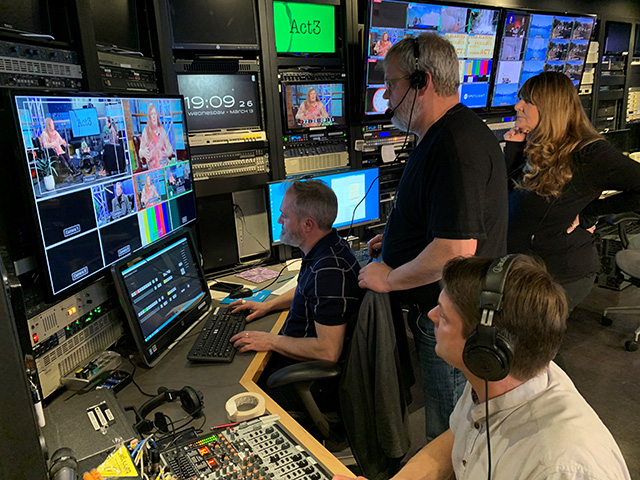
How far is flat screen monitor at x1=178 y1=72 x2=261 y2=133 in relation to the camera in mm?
2203

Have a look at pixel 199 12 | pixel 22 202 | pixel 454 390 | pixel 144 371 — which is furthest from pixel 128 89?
pixel 454 390

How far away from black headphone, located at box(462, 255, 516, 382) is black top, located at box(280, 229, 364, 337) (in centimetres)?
81

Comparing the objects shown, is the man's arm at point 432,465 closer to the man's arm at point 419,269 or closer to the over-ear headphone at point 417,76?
the man's arm at point 419,269

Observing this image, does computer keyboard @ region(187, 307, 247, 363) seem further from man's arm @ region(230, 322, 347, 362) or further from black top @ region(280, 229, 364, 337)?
black top @ region(280, 229, 364, 337)

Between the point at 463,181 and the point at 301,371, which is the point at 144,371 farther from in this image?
the point at 463,181

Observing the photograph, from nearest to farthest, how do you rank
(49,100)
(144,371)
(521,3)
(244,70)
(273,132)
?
(49,100) → (144,371) → (244,70) → (273,132) → (521,3)

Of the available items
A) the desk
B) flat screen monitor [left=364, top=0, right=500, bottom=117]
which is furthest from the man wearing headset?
flat screen monitor [left=364, top=0, right=500, bottom=117]

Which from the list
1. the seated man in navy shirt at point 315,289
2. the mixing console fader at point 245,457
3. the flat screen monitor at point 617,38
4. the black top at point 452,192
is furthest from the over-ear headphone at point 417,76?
the flat screen monitor at point 617,38

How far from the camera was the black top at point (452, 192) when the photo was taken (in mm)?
1441

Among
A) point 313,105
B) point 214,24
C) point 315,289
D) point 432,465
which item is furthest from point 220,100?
point 432,465

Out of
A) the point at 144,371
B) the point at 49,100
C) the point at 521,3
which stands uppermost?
the point at 521,3

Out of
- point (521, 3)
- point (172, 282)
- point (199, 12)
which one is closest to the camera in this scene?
point (172, 282)

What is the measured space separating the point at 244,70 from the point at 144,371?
148cm

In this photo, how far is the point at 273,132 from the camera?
2.44 m
